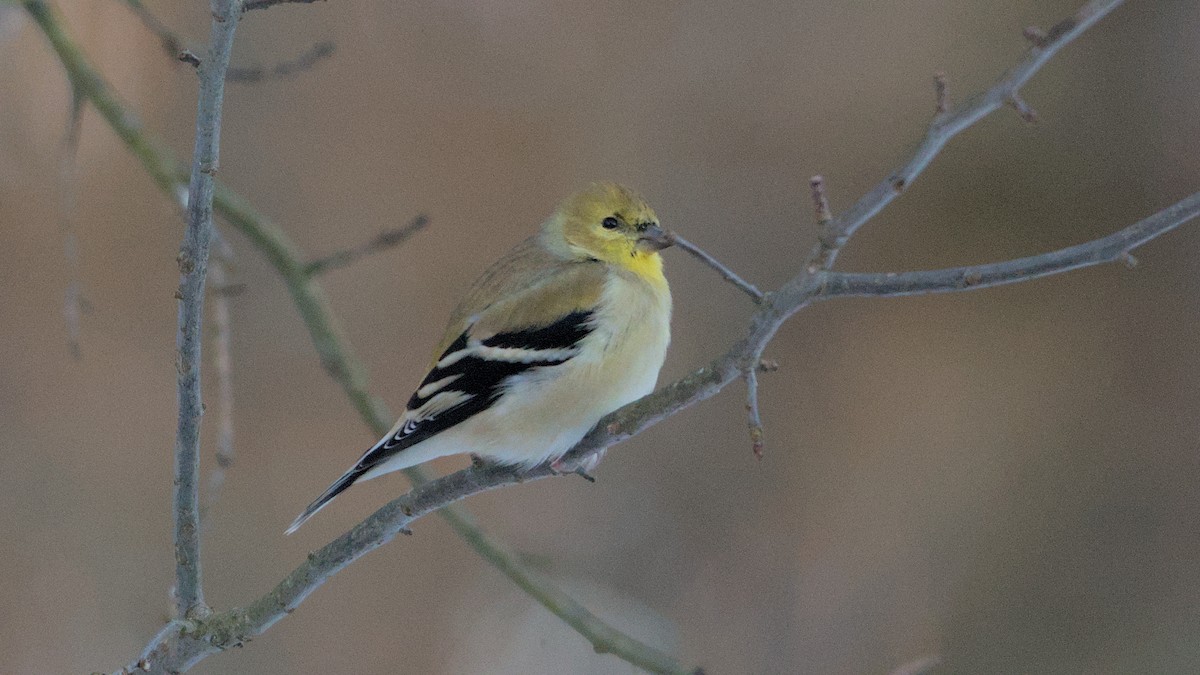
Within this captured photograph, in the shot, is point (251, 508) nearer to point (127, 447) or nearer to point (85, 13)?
point (127, 447)

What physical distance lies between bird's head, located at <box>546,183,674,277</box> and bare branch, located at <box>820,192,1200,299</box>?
5.07 ft

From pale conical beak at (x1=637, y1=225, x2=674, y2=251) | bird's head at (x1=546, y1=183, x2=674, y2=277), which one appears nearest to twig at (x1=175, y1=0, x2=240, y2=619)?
bird's head at (x1=546, y1=183, x2=674, y2=277)

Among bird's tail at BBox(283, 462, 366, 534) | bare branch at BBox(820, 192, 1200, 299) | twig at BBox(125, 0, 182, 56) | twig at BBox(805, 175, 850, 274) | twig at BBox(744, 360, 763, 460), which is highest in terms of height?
twig at BBox(125, 0, 182, 56)

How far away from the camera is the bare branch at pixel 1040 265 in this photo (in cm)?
143

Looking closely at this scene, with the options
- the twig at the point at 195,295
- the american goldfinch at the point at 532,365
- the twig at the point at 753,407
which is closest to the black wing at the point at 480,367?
the american goldfinch at the point at 532,365

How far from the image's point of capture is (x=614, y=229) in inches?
124

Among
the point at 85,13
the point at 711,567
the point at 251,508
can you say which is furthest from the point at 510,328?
the point at 85,13

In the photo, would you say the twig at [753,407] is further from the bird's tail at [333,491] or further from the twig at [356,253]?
the twig at [356,253]

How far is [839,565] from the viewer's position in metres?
4.55

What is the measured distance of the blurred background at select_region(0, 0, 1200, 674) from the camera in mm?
4406

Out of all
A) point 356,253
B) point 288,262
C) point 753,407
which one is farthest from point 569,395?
point 288,262

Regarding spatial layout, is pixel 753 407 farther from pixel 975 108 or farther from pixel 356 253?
pixel 356 253

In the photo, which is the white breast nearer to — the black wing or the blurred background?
the black wing

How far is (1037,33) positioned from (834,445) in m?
3.49
